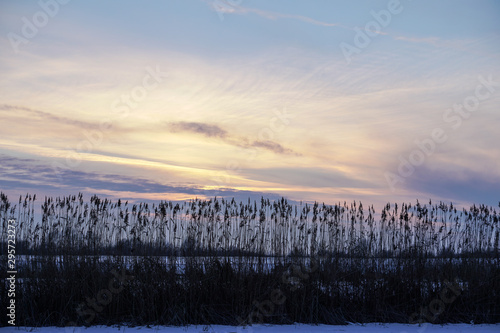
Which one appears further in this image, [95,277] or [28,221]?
[28,221]

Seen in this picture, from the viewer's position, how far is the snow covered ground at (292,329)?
633 cm

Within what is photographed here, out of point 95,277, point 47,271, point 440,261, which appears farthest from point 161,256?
point 440,261

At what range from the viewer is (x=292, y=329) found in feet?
21.7

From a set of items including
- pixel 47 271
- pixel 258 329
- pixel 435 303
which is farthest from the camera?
pixel 435 303

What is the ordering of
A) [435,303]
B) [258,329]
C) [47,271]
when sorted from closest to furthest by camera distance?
[258,329]
[47,271]
[435,303]

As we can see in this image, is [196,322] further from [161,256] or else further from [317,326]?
[317,326]

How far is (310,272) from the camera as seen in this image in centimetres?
737

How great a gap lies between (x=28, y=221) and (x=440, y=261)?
7750 mm

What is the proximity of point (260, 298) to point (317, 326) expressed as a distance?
1.00 m

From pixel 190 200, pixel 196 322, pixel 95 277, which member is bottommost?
pixel 196 322

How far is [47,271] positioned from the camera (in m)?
7.04

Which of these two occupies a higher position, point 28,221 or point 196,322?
point 28,221

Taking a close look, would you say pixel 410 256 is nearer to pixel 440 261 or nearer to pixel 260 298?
pixel 440 261

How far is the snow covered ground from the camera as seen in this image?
6.33 m
